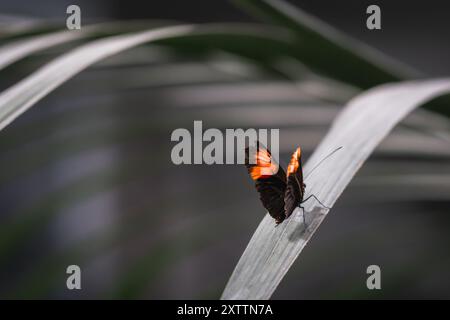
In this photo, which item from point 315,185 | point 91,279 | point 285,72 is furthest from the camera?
point 91,279

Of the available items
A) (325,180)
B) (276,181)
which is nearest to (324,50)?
Answer: (276,181)

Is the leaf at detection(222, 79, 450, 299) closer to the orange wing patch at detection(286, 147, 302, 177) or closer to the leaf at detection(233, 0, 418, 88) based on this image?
the orange wing patch at detection(286, 147, 302, 177)

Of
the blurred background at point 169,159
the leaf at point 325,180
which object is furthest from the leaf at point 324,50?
the leaf at point 325,180

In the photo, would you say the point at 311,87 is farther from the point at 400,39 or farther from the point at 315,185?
the point at 400,39

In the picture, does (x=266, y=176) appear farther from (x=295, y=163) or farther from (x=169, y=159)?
(x=169, y=159)

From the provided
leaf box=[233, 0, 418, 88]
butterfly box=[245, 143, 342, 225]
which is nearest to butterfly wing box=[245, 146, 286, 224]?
butterfly box=[245, 143, 342, 225]

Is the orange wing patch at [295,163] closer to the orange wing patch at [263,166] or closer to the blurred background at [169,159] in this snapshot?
the orange wing patch at [263,166]
